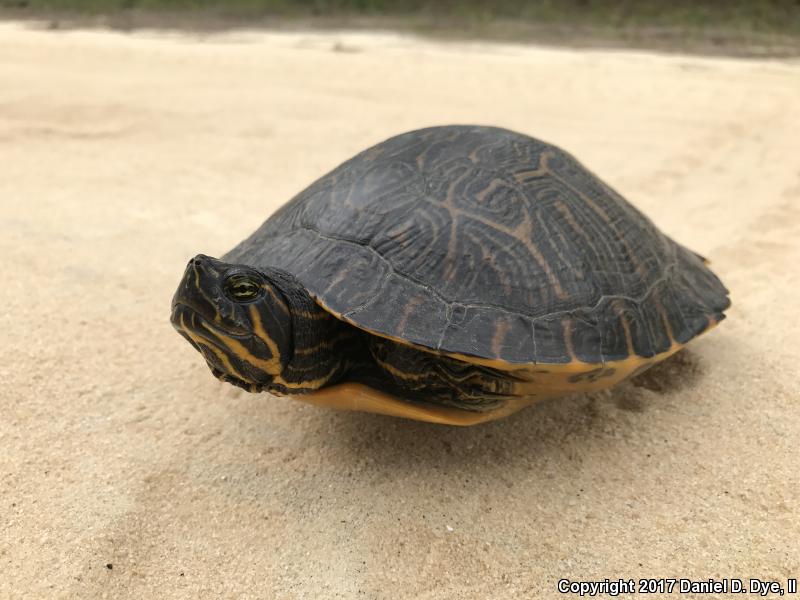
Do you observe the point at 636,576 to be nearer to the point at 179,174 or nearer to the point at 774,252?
the point at 774,252

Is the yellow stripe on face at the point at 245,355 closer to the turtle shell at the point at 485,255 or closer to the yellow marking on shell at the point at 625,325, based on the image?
the turtle shell at the point at 485,255

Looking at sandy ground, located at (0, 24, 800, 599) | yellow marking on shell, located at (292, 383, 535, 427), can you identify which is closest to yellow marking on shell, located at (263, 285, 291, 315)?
yellow marking on shell, located at (292, 383, 535, 427)

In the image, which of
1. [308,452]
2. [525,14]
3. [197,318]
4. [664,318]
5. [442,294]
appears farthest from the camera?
[525,14]

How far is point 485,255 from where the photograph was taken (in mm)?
2604

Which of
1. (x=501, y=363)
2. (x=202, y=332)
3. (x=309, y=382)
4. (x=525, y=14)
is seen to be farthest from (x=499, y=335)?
(x=525, y=14)

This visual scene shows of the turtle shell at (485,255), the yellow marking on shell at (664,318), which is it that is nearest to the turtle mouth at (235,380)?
the turtle shell at (485,255)

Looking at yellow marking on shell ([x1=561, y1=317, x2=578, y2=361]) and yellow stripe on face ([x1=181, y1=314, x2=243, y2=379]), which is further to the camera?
yellow marking on shell ([x1=561, y1=317, x2=578, y2=361])

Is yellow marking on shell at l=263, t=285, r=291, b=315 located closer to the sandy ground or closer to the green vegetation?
the sandy ground

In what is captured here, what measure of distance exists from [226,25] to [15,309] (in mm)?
13458

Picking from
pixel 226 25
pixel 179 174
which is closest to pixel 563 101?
pixel 179 174

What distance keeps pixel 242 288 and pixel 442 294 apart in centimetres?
76

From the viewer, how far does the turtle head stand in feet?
7.36

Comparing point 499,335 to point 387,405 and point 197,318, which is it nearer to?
point 387,405

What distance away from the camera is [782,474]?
8.47 feet
